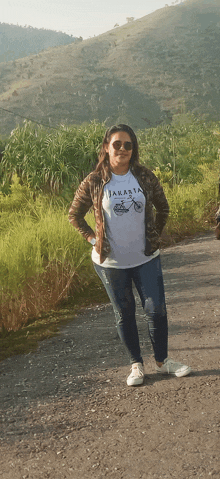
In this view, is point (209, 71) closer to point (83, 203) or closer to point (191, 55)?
point (191, 55)

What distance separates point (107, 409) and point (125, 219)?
1173 millimetres

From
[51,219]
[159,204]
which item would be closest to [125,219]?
[159,204]

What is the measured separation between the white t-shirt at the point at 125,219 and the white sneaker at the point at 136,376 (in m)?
0.77

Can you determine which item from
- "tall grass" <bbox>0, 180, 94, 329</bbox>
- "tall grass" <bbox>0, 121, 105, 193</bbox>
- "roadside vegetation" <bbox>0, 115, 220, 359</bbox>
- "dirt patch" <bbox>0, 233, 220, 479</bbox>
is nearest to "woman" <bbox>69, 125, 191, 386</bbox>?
"dirt patch" <bbox>0, 233, 220, 479</bbox>

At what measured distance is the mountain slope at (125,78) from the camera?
77.4 meters

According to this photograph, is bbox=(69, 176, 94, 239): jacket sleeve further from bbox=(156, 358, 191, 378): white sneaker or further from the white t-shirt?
bbox=(156, 358, 191, 378): white sneaker

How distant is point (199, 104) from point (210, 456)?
262 ft

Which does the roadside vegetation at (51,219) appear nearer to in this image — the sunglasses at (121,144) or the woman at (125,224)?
the woman at (125,224)

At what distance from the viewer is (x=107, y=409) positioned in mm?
3285

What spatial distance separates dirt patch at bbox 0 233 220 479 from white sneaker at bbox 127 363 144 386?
0.05 metres

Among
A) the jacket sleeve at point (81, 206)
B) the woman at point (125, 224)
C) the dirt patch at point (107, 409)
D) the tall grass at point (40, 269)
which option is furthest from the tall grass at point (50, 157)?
the woman at point (125, 224)

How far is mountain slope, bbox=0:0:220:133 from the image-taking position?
3046 inches

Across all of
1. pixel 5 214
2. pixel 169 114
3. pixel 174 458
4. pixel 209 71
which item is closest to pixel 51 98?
pixel 169 114

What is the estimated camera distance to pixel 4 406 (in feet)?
11.4
